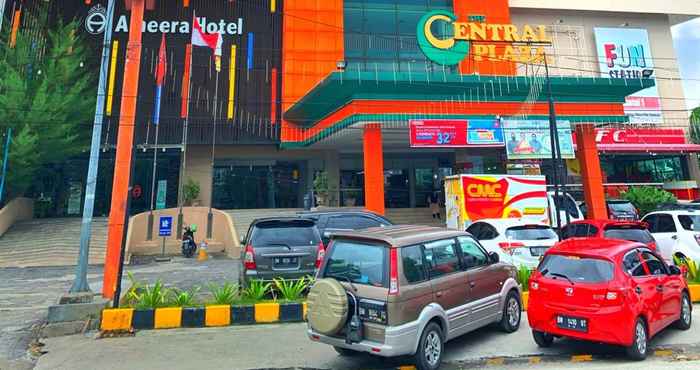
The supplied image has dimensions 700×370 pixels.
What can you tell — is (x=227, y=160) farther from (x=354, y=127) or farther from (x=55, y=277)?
(x=55, y=277)

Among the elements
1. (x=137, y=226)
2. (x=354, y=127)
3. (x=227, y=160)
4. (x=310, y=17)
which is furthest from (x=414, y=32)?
(x=137, y=226)

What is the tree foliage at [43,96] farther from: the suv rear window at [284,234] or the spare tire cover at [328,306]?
the spare tire cover at [328,306]

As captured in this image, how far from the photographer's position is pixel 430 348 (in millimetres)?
4723

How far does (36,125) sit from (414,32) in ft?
74.4

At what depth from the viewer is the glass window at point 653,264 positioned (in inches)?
229

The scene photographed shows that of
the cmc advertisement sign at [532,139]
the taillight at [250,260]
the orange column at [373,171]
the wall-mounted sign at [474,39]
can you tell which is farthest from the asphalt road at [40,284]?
the wall-mounted sign at [474,39]

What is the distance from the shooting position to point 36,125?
19.0 metres

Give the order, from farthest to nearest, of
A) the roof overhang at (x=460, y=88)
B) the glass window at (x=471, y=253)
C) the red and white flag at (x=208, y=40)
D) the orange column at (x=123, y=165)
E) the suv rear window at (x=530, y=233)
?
the red and white flag at (x=208, y=40) < the roof overhang at (x=460, y=88) < the suv rear window at (x=530, y=233) < the orange column at (x=123, y=165) < the glass window at (x=471, y=253)

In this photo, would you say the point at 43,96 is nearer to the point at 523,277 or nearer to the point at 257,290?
the point at 257,290

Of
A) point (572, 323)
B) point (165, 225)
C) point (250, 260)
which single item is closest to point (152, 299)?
point (250, 260)

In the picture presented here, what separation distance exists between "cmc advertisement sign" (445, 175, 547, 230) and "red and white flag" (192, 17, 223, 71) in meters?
16.9

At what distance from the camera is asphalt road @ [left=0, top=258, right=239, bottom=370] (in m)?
6.41

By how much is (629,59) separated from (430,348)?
121 ft

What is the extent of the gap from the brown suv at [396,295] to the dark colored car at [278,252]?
102 inches
